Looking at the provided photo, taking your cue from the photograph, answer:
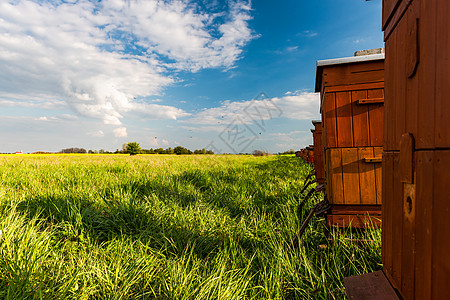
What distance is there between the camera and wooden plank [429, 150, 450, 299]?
90 centimetres

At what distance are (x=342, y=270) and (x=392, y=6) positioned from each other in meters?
2.44

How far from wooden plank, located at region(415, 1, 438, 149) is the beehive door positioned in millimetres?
92

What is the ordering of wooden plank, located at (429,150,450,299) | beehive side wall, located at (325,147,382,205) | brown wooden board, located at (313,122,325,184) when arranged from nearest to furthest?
1. wooden plank, located at (429,150,450,299)
2. beehive side wall, located at (325,147,382,205)
3. brown wooden board, located at (313,122,325,184)

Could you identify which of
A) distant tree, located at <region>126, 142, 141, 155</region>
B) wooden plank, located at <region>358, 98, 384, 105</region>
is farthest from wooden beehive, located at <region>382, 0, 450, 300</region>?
distant tree, located at <region>126, 142, 141, 155</region>

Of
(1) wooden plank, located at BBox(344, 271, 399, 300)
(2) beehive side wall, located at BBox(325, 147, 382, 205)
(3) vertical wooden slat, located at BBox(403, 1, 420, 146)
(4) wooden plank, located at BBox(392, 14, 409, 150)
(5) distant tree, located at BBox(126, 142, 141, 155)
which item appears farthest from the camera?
(5) distant tree, located at BBox(126, 142, 141, 155)

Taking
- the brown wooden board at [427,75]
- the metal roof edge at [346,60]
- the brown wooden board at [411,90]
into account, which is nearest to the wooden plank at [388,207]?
the brown wooden board at [411,90]

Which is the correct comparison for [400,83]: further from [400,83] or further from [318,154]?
[318,154]

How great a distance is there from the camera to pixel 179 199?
4.20 metres

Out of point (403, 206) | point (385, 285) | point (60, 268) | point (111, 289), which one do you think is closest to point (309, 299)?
point (385, 285)

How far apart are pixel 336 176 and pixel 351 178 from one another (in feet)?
0.60

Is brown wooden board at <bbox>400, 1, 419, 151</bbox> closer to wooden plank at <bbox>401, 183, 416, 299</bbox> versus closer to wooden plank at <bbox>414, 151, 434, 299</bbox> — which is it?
wooden plank at <bbox>414, 151, 434, 299</bbox>

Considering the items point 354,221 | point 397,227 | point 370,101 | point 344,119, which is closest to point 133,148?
point 344,119

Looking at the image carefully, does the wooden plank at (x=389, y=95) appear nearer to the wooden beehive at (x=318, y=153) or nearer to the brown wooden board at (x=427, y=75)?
the brown wooden board at (x=427, y=75)

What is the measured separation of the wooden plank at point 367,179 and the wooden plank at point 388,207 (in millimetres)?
1534
